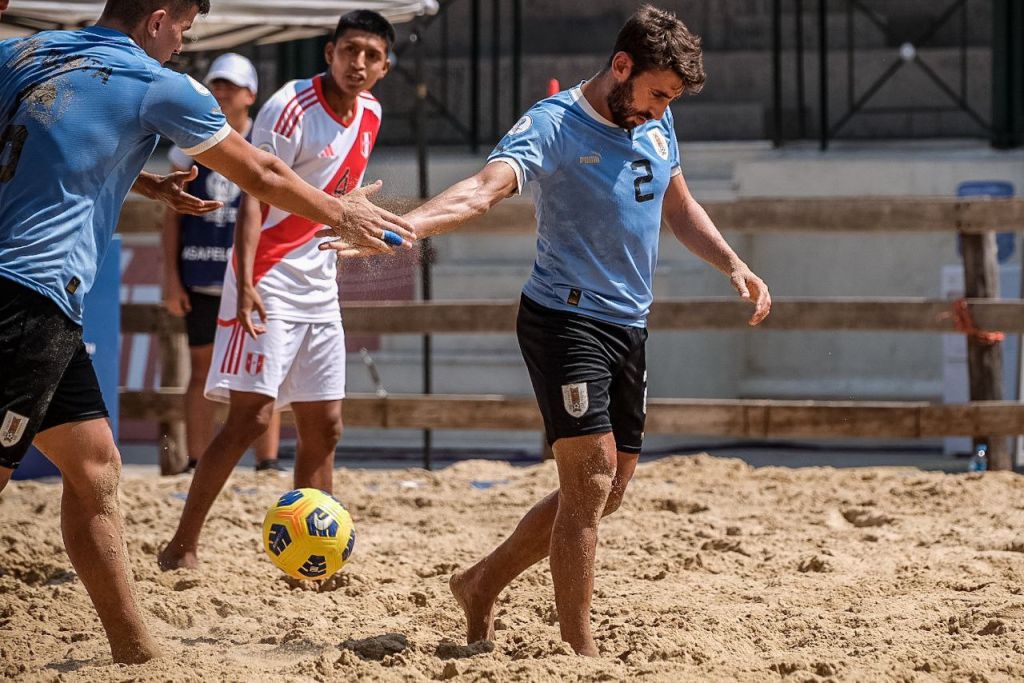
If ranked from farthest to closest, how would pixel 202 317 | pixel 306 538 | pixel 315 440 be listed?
pixel 202 317, pixel 315 440, pixel 306 538

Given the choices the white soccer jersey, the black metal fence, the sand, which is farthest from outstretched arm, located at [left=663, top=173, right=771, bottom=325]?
the black metal fence

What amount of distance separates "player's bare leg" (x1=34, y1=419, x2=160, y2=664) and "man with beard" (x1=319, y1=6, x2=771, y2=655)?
0.85 m

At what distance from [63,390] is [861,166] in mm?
9292

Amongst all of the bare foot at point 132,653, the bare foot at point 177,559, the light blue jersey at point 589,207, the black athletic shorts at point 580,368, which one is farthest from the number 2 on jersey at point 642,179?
the bare foot at point 177,559

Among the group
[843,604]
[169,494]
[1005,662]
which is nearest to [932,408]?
[843,604]

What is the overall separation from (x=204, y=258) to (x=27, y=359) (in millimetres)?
4185

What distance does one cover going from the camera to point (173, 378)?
806 centimetres

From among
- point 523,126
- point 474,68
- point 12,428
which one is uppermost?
point 474,68

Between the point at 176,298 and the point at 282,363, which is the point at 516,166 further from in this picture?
the point at 176,298

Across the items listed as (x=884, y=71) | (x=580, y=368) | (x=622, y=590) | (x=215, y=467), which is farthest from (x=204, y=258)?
(x=884, y=71)

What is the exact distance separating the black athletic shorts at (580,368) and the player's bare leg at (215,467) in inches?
60.5

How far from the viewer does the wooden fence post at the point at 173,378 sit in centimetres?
799

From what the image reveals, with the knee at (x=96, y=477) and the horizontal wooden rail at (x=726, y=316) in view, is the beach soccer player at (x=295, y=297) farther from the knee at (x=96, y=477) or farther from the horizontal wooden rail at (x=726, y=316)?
the horizontal wooden rail at (x=726, y=316)

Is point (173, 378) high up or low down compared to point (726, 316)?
down
